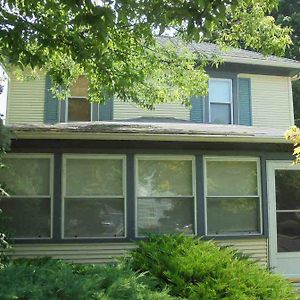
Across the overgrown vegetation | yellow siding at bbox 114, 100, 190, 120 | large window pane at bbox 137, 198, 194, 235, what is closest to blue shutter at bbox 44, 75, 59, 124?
yellow siding at bbox 114, 100, 190, 120

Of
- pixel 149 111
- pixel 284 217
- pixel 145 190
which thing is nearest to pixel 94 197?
pixel 145 190

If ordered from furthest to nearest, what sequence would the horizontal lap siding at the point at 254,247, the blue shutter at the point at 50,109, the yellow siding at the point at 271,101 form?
the yellow siding at the point at 271,101, the blue shutter at the point at 50,109, the horizontal lap siding at the point at 254,247

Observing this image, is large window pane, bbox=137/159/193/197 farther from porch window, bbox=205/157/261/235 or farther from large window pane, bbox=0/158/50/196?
large window pane, bbox=0/158/50/196

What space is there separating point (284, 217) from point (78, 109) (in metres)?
6.55

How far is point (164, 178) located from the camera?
9.70m

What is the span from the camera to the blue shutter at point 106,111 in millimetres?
13875

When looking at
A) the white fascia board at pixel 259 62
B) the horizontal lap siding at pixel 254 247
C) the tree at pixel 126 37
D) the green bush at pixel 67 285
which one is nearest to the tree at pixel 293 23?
the white fascia board at pixel 259 62

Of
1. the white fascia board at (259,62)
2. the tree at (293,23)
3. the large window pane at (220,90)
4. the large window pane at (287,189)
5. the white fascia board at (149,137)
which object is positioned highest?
the tree at (293,23)

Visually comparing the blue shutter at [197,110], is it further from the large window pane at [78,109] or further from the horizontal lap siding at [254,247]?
the horizontal lap siding at [254,247]

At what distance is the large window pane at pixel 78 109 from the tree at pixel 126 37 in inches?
65.9

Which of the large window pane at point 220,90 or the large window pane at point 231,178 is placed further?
the large window pane at point 220,90

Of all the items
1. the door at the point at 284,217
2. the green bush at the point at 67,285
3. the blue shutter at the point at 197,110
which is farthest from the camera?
the blue shutter at the point at 197,110

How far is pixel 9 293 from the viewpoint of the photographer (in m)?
3.41

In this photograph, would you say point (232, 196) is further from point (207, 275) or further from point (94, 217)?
point (207, 275)
